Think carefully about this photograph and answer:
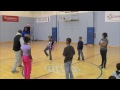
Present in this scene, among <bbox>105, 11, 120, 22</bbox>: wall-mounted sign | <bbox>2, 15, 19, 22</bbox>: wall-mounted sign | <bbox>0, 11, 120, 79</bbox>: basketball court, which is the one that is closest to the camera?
<bbox>0, 11, 120, 79</bbox>: basketball court

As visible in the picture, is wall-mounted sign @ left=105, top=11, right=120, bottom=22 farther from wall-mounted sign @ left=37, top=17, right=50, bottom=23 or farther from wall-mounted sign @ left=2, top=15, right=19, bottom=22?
wall-mounted sign @ left=2, top=15, right=19, bottom=22

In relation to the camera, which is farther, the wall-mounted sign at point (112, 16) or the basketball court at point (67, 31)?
the wall-mounted sign at point (112, 16)

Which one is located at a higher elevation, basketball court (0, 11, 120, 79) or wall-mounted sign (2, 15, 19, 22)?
wall-mounted sign (2, 15, 19, 22)

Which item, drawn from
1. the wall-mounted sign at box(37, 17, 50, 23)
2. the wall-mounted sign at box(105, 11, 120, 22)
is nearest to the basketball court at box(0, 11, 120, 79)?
the wall-mounted sign at box(37, 17, 50, 23)

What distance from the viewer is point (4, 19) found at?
21.0 metres

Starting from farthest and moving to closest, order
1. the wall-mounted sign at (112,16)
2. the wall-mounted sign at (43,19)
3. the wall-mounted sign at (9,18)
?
the wall-mounted sign at (43,19)
the wall-mounted sign at (9,18)
the wall-mounted sign at (112,16)

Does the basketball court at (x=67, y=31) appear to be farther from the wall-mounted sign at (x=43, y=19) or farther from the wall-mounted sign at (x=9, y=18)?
the wall-mounted sign at (x=9, y=18)

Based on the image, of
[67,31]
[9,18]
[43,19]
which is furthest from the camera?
[43,19]

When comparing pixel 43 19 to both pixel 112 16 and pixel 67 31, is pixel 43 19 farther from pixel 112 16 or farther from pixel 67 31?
pixel 112 16

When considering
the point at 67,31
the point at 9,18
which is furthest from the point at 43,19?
the point at 67,31

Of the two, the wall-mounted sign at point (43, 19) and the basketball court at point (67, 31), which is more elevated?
the wall-mounted sign at point (43, 19)

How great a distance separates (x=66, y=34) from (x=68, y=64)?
15.4 m

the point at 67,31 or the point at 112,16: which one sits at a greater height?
the point at 112,16

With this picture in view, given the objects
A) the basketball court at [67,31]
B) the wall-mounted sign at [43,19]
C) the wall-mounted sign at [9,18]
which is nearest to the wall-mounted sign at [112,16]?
the basketball court at [67,31]
